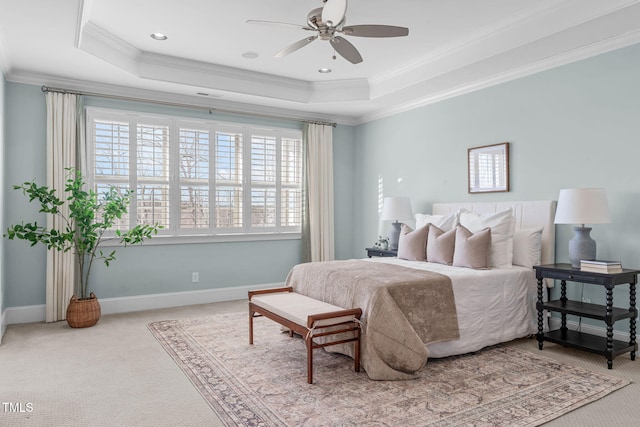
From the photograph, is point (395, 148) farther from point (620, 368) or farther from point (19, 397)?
point (19, 397)

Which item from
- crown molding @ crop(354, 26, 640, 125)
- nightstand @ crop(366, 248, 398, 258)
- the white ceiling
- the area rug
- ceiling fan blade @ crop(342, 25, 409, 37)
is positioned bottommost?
the area rug

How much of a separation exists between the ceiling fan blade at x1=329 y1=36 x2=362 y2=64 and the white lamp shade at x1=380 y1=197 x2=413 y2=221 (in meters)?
2.19

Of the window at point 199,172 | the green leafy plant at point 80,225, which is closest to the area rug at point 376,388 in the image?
the green leafy plant at point 80,225

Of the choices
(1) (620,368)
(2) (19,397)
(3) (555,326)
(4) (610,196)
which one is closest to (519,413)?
(1) (620,368)

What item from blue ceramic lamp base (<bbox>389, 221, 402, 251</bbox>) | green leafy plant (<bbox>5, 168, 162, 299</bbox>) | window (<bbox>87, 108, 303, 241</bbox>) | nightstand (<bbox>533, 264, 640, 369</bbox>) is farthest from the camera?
blue ceramic lamp base (<bbox>389, 221, 402, 251</bbox>)

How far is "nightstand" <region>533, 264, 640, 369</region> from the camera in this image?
3184mm

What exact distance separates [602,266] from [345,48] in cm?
255

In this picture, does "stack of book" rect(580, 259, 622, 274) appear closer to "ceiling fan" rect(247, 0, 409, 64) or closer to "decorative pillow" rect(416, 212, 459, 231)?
"decorative pillow" rect(416, 212, 459, 231)

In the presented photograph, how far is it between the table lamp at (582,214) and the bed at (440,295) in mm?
476

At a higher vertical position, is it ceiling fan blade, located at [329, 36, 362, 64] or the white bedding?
ceiling fan blade, located at [329, 36, 362, 64]

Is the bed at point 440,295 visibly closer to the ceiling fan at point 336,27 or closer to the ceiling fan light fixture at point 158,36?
the ceiling fan at point 336,27

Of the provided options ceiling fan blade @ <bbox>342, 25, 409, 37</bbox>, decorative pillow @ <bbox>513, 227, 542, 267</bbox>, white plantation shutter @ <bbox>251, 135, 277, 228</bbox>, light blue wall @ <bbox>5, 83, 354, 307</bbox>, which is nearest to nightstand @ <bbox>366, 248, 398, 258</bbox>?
light blue wall @ <bbox>5, 83, 354, 307</bbox>

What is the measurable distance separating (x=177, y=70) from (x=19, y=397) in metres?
3.43

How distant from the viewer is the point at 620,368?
3.19 m
